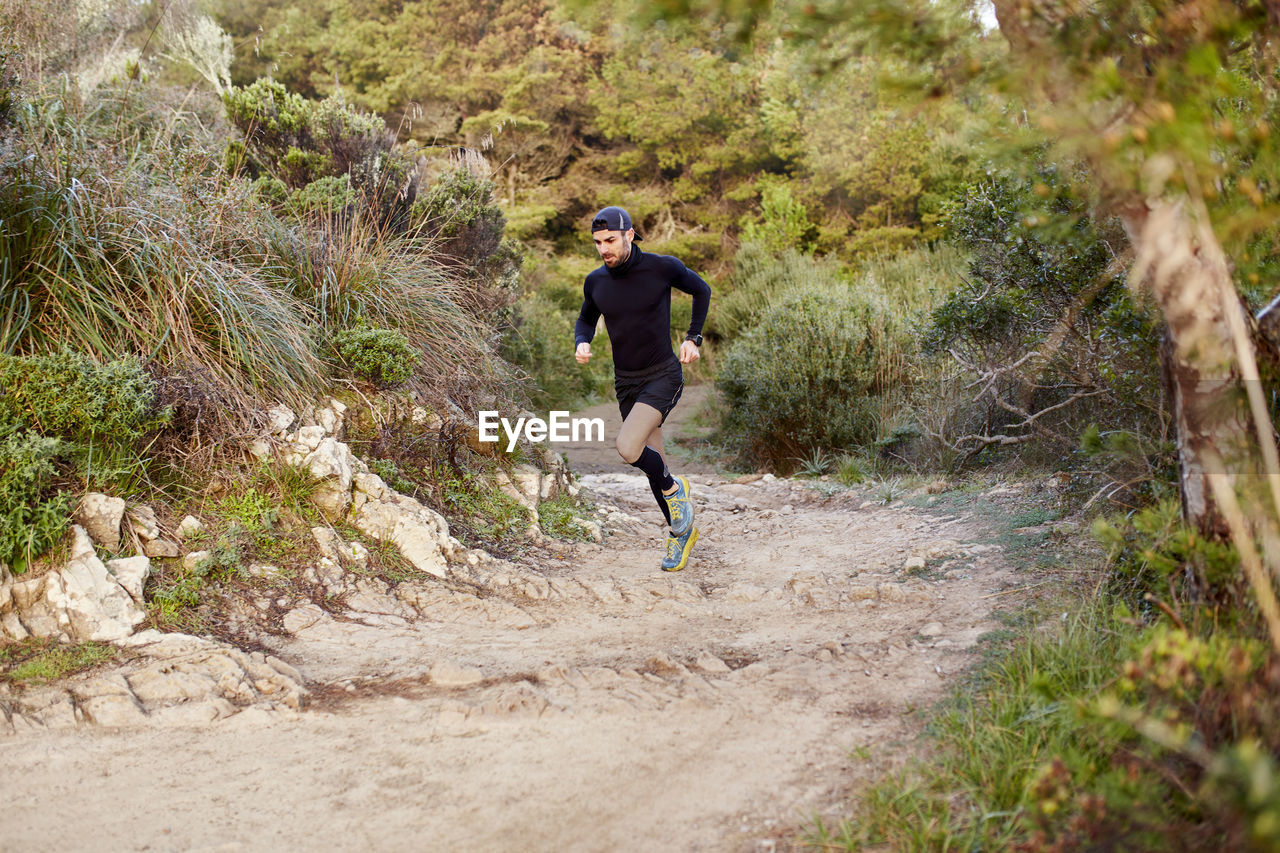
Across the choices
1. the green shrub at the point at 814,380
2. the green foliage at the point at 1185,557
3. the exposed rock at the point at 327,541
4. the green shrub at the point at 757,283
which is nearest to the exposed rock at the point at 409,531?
the exposed rock at the point at 327,541

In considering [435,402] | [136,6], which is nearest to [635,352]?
[435,402]

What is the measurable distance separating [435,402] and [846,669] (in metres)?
3.74

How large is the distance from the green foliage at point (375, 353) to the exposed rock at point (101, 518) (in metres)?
1.87

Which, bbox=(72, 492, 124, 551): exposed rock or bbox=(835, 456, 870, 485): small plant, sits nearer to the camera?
bbox=(72, 492, 124, 551): exposed rock

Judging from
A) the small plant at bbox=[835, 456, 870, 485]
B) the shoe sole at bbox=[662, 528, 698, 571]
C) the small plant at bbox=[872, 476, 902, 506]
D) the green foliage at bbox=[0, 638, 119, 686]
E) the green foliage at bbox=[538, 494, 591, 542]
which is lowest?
the small plant at bbox=[835, 456, 870, 485]

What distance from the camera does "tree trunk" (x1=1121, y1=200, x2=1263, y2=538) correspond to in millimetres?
2398

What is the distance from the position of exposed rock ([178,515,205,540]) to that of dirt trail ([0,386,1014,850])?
850 mm

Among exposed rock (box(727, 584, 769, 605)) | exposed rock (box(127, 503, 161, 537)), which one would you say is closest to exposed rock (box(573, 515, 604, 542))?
exposed rock (box(727, 584, 769, 605))

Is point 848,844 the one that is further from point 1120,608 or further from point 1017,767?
point 1120,608

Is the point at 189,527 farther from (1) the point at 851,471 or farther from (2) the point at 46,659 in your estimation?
(1) the point at 851,471

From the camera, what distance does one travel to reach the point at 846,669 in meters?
3.54

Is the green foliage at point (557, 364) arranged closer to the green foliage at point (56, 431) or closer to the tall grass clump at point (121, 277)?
the tall grass clump at point (121, 277)

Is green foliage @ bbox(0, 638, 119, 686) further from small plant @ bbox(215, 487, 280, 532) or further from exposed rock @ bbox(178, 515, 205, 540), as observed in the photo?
small plant @ bbox(215, 487, 280, 532)

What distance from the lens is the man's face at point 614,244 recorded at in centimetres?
523
